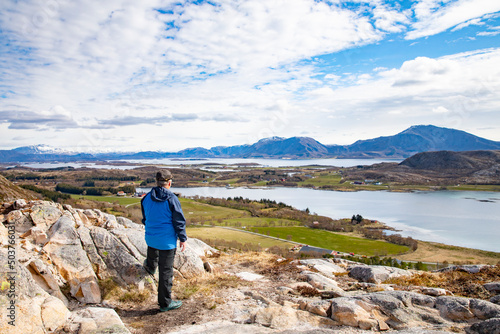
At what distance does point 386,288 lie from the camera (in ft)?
26.0

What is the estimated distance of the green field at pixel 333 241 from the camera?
52.1 metres

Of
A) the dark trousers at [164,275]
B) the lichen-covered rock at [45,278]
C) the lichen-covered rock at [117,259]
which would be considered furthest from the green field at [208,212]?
the dark trousers at [164,275]

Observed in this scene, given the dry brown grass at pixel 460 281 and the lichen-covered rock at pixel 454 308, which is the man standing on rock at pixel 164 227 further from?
the dry brown grass at pixel 460 281

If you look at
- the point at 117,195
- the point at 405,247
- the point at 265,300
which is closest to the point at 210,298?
the point at 265,300

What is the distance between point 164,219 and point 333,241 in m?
56.5

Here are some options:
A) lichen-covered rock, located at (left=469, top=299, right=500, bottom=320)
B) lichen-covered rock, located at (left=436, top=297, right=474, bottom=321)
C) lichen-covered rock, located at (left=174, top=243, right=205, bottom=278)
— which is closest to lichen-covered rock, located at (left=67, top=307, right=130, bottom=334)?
lichen-covered rock, located at (left=174, top=243, right=205, bottom=278)

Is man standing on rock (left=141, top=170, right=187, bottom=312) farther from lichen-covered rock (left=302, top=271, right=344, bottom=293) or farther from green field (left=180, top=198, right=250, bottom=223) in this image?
green field (left=180, top=198, right=250, bottom=223)

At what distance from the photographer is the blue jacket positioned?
6281 millimetres

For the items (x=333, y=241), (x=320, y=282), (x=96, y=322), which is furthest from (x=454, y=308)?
(x=333, y=241)

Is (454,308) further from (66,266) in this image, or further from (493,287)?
(66,266)

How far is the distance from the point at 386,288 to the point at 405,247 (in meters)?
52.2

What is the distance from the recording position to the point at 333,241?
58000 mm

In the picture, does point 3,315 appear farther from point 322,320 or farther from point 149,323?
point 322,320

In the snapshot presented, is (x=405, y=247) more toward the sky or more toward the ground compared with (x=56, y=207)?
more toward the ground
